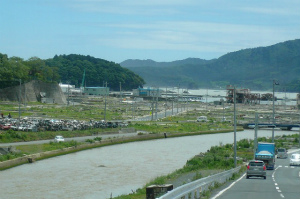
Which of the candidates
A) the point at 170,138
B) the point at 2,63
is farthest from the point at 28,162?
the point at 2,63

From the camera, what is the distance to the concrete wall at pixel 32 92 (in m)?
100

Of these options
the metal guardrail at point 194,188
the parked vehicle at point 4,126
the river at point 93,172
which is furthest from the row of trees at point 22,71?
the metal guardrail at point 194,188

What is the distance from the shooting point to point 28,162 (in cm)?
3822

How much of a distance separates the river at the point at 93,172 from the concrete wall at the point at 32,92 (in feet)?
166

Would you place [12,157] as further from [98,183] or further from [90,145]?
[90,145]

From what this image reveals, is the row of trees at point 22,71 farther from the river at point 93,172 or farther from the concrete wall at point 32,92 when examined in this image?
the river at point 93,172

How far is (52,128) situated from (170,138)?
56.5 ft

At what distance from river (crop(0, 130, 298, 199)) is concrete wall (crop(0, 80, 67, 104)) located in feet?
166

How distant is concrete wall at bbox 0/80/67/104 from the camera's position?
100 metres

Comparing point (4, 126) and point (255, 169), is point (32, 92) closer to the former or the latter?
point (4, 126)

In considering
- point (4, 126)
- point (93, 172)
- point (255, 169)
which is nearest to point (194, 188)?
point (255, 169)

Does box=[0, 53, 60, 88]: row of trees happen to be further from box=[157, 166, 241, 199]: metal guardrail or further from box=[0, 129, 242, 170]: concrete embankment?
box=[157, 166, 241, 199]: metal guardrail

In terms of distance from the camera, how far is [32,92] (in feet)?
352

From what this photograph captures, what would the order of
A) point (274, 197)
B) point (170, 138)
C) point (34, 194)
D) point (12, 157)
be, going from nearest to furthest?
point (274, 197) < point (34, 194) < point (12, 157) < point (170, 138)
